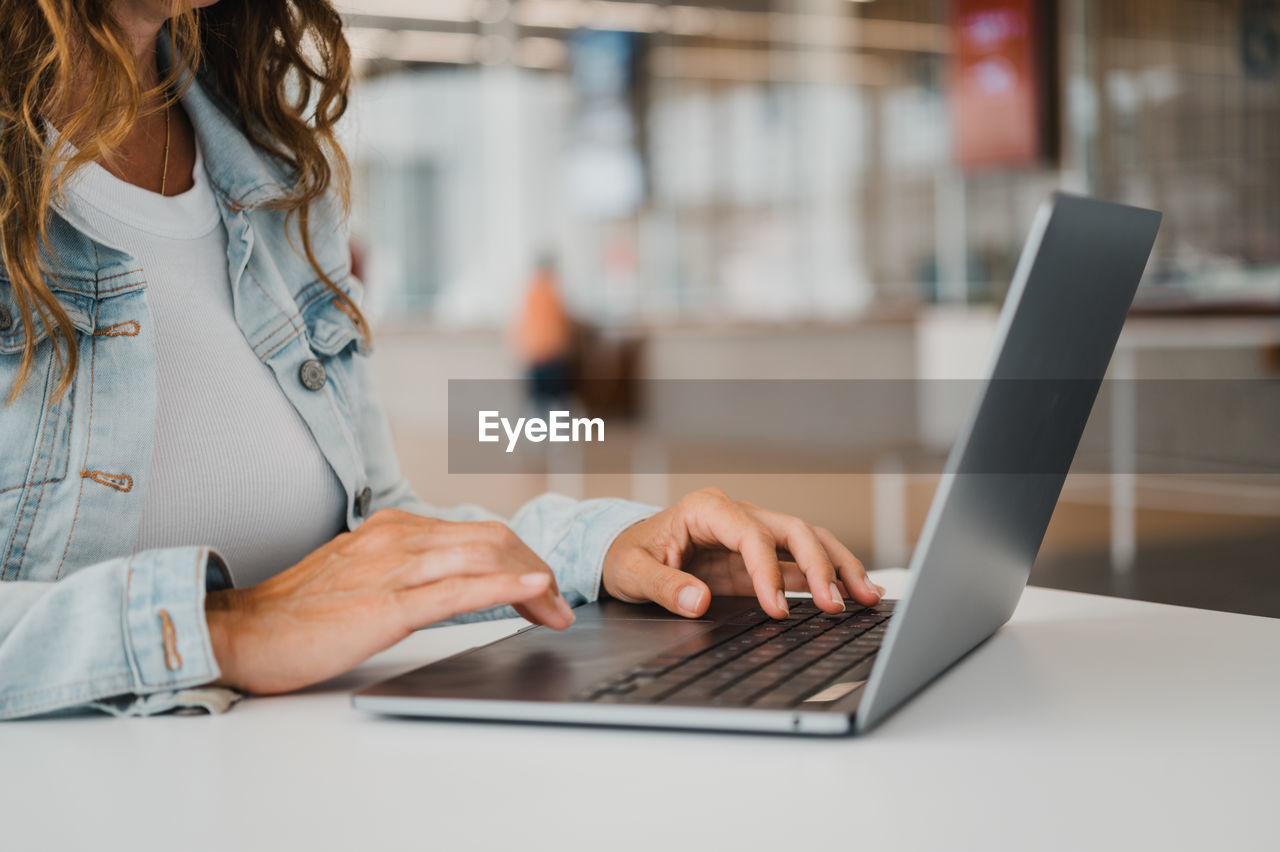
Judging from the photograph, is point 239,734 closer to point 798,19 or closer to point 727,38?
point 798,19

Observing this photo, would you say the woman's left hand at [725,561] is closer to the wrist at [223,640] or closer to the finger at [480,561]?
the finger at [480,561]

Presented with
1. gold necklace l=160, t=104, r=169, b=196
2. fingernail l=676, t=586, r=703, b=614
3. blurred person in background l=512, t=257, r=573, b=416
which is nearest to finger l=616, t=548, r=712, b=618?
fingernail l=676, t=586, r=703, b=614

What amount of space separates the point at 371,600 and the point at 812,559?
0.31 m

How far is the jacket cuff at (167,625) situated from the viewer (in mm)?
740

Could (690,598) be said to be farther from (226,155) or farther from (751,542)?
(226,155)

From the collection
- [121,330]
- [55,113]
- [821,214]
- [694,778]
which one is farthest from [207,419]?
[821,214]

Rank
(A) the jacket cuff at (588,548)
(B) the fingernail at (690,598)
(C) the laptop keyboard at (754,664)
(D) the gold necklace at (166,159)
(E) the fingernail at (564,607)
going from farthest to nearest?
(D) the gold necklace at (166,159), (A) the jacket cuff at (588,548), (B) the fingernail at (690,598), (E) the fingernail at (564,607), (C) the laptop keyboard at (754,664)

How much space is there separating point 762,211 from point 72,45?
9671 millimetres

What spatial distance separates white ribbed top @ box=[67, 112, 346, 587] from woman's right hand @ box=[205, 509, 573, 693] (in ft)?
0.87

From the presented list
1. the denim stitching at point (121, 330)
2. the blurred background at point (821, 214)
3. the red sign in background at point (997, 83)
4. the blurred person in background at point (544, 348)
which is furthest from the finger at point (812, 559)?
the blurred person in background at point (544, 348)

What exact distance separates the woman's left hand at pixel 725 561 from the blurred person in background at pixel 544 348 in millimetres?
8117

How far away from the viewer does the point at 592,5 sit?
1141 cm

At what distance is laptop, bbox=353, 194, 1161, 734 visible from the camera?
0.60m

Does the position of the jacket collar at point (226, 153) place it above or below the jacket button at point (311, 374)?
above
